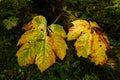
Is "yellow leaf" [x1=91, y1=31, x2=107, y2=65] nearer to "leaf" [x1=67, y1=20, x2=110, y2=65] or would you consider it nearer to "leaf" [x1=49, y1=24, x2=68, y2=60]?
"leaf" [x1=67, y1=20, x2=110, y2=65]

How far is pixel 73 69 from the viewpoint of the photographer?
2781 mm

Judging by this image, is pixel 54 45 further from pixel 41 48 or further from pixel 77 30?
pixel 77 30

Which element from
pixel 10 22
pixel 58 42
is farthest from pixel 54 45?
pixel 10 22

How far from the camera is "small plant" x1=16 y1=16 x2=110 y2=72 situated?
1.79 metres

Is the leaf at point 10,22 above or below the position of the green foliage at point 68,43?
above

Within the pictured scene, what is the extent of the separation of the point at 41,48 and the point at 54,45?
104 mm

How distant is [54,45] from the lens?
5.99 ft

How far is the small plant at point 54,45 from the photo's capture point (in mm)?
1788

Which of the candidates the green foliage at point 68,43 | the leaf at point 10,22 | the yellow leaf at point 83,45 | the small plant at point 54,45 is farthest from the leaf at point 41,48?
the leaf at point 10,22

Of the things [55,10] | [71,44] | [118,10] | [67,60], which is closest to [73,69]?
[67,60]

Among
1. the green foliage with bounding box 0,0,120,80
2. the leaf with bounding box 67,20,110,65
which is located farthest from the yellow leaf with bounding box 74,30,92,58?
the green foliage with bounding box 0,0,120,80

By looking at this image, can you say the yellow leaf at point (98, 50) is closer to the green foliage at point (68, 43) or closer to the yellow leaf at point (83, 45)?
the yellow leaf at point (83, 45)

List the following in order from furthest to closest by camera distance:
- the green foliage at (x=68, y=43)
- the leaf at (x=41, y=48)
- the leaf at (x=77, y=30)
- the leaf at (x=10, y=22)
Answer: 1. the leaf at (x=10, y=22)
2. the green foliage at (x=68, y=43)
3. the leaf at (x=77, y=30)
4. the leaf at (x=41, y=48)

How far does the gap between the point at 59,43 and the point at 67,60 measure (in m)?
1.04
